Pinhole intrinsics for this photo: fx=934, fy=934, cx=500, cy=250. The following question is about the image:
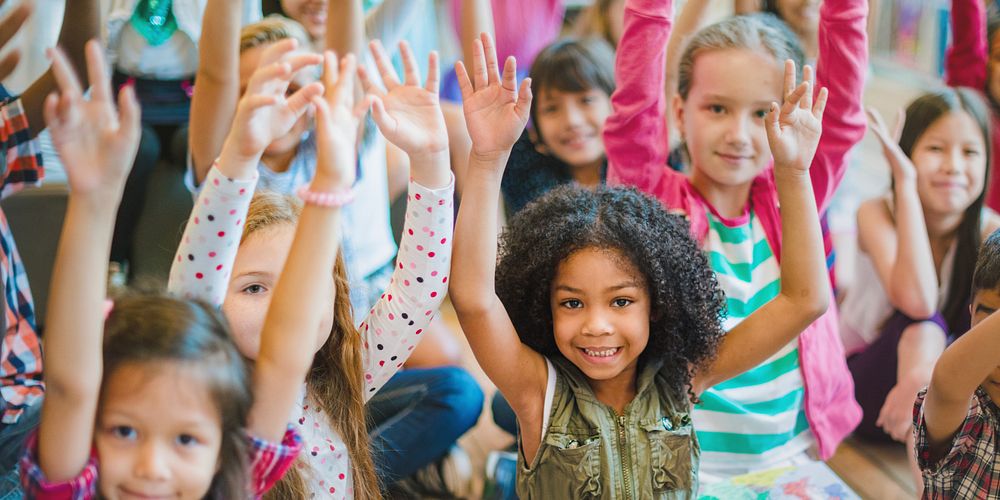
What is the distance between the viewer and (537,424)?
3.52ft

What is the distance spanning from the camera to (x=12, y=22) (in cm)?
143

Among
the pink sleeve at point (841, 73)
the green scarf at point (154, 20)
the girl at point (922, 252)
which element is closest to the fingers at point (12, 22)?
the green scarf at point (154, 20)

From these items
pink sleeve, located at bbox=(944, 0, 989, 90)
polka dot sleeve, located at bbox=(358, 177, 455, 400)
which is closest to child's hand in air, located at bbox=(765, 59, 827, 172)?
polka dot sleeve, located at bbox=(358, 177, 455, 400)

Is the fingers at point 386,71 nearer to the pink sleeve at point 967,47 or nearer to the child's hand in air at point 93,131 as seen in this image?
the child's hand in air at point 93,131

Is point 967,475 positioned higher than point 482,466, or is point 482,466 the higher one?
point 967,475

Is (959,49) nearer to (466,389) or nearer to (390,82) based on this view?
(466,389)

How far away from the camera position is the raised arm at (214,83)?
4.05 ft

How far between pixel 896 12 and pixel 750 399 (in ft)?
6.01

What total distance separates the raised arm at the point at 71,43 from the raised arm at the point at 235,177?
0.46 meters

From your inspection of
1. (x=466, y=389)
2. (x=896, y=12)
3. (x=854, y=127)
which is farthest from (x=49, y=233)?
(x=896, y=12)

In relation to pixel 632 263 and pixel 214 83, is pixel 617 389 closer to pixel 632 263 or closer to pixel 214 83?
pixel 632 263

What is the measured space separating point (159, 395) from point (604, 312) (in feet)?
1.60

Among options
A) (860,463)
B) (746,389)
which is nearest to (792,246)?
(746,389)

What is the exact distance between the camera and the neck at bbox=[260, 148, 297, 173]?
1.51 m
